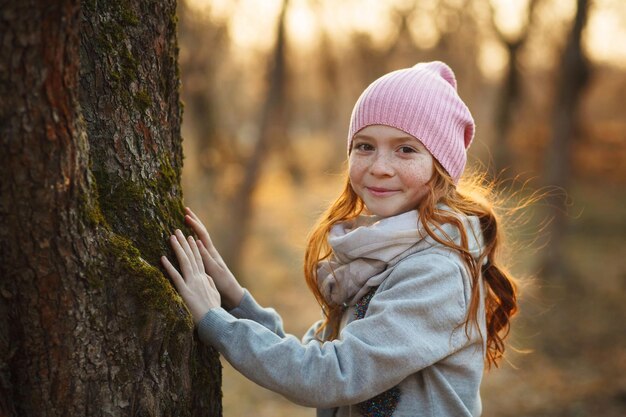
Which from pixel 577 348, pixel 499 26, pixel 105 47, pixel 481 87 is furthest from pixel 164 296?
pixel 481 87

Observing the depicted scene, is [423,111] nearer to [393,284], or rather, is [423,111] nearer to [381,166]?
[381,166]

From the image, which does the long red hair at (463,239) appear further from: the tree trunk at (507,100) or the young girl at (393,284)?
the tree trunk at (507,100)

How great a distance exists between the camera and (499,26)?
14750mm

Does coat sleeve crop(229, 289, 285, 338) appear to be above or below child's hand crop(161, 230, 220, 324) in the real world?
below

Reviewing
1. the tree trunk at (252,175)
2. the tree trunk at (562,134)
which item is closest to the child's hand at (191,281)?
the tree trunk at (252,175)

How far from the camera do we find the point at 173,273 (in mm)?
1946

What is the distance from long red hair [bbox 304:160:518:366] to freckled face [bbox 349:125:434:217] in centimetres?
5

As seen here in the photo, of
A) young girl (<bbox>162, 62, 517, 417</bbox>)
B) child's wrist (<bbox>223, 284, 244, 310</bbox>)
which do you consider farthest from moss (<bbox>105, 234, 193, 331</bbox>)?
child's wrist (<bbox>223, 284, 244, 310</bbox>)

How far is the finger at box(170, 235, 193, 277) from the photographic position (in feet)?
→ 6.53

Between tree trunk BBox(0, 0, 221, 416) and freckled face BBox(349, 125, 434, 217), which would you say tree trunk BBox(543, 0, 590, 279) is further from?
tree trunk BBox(0, 0, 221, 416)

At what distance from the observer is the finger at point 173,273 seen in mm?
1927

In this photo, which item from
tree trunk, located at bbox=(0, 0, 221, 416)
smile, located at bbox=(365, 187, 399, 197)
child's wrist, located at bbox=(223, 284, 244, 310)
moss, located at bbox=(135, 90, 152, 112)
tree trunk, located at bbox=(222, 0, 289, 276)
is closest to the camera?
tree trunk, located at bbox=(0, 0, 221, 416)

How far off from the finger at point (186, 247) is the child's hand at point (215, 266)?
0.30 feet

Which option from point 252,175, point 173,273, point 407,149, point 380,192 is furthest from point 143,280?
point 252,175
